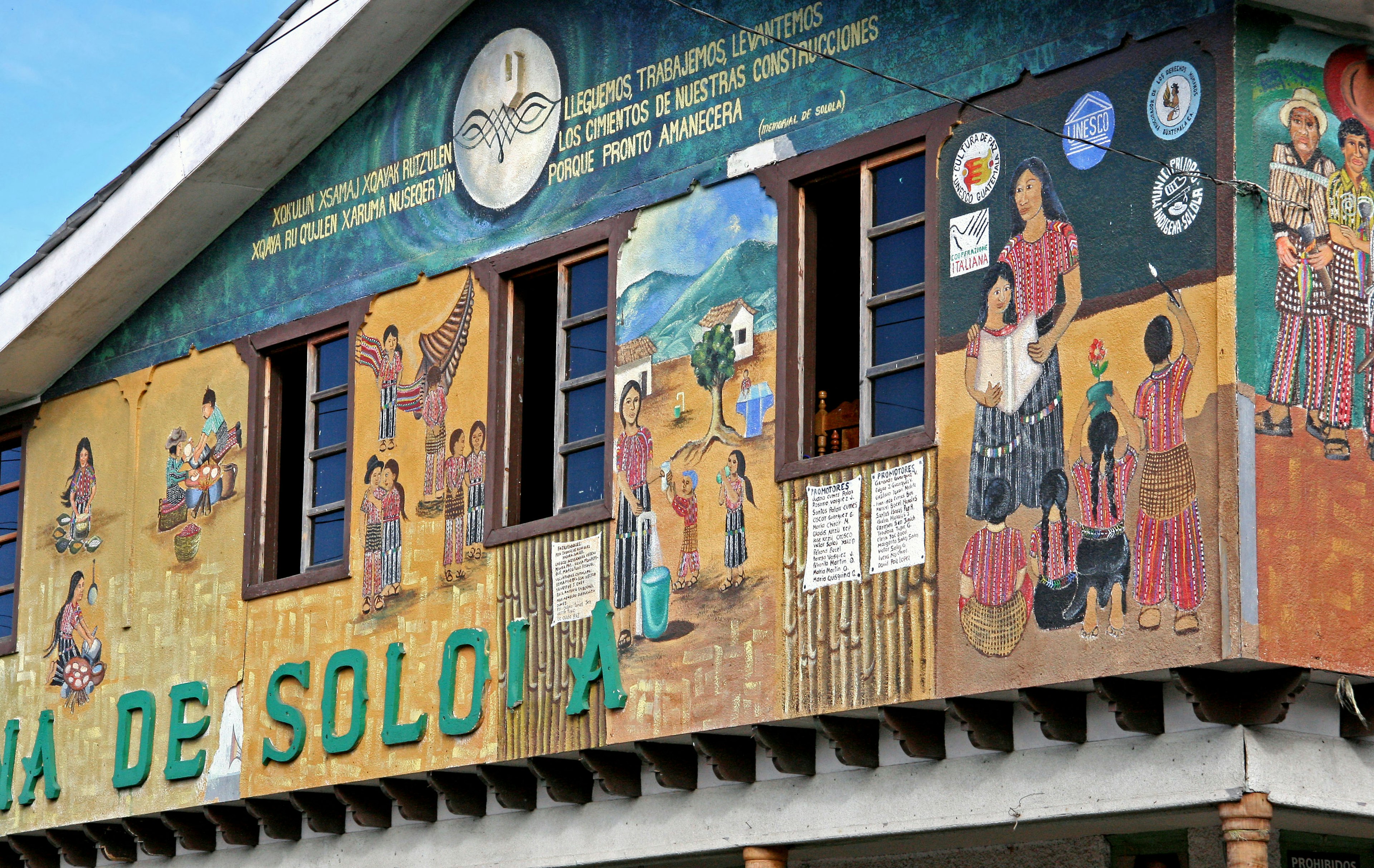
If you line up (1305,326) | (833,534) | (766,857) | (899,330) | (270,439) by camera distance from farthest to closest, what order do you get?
(270,439)
(766,857)
(899,330)
(833,534)
(1305,326)

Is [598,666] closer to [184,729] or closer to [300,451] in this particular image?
[300,451]

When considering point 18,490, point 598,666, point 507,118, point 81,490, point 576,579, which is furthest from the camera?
point 18,490

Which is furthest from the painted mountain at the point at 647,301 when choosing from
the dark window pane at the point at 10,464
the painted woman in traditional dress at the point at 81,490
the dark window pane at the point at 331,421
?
Result: the dark window pane at the point at 10,464

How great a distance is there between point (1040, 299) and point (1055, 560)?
1.30m

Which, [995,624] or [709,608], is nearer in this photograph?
[995,624]

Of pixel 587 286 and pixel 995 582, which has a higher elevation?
pixel 587 286

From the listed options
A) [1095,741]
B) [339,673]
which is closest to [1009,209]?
[1095,741]

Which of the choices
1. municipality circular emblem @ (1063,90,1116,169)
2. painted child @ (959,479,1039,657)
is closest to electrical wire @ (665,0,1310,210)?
municipality circular emblem @ (1063,90,1116,169)

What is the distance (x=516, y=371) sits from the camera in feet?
46.3

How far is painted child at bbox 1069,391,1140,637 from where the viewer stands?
10.6m

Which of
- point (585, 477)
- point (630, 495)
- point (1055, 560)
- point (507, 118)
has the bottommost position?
point (1055, 560)

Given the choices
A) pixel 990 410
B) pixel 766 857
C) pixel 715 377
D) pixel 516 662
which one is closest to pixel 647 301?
pixel 715 377

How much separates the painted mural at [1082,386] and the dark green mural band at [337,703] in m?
4.48

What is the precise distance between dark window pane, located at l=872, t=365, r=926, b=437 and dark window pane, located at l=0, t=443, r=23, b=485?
8.28 m
